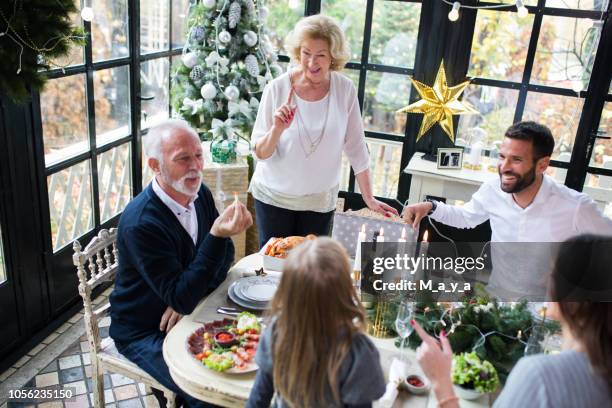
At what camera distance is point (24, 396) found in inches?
94.0

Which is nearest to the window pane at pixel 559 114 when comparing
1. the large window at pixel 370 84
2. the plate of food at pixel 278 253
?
the large window at pixel 370 84

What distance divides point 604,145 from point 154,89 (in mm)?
2837

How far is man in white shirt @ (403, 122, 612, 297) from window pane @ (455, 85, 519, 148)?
4.74 ft

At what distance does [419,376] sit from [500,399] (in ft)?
1.00

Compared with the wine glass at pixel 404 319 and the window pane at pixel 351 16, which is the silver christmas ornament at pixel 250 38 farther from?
the wine glass at pixel 404 319

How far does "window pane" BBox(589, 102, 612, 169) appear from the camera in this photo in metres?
3.32

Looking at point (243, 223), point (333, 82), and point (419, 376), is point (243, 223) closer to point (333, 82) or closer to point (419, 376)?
point (419, 376)

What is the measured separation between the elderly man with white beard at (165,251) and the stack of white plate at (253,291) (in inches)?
3.3

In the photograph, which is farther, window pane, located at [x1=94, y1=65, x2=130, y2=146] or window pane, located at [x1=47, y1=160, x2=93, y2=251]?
window pane, located at [x1=94, y1=65, x2=130, y2=146]

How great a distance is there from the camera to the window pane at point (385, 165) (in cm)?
385

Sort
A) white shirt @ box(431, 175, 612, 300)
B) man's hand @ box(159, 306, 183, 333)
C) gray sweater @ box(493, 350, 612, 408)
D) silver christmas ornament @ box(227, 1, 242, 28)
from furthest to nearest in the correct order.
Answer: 1. silver christmas ornament @ box(227, 1, 242, 28)
2. white shirt @ box(431, 175, 612, 300)
3. man's hand @ box(159, 306, 183, 333)
4. gray sweater @ box(493, 350, 612, 408)

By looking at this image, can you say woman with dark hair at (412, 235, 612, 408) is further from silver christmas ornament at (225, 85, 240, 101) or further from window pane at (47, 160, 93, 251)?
silver christmas ornament at (225, 85, 240, 101)

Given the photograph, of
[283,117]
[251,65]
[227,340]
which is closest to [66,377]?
[227,340]

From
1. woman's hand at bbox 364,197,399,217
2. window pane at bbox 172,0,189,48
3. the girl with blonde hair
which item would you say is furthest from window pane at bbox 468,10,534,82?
the girl with blonde hair
